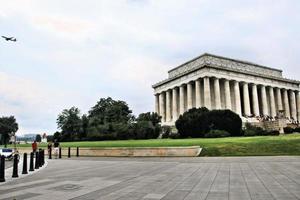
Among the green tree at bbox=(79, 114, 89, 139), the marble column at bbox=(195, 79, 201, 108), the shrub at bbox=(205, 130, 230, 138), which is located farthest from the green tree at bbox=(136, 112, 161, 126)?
the shrub at bbox=(205, 130, 230, 138)

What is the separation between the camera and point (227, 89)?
8112 centimetres

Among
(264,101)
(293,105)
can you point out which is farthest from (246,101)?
(293,105)

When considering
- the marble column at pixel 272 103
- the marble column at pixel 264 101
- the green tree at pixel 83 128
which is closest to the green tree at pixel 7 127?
the green tree at pixel 83 128

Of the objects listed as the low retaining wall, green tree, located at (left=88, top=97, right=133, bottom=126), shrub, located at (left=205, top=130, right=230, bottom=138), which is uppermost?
green tree, located at (left=88, top=97, right=133, bottom=126)

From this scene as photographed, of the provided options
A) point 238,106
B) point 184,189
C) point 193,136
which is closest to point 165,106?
point 238,106

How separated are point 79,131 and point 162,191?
70.3m

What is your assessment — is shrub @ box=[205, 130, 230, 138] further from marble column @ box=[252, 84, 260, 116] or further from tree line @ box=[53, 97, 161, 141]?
marble column @ box=[252, 84, 260, 116]

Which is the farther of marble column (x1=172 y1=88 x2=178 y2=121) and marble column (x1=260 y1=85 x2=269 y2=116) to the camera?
marble column (x1=172 y1=88 x2=178 y2=121)

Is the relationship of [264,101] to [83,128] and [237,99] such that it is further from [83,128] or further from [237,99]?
[83,128]

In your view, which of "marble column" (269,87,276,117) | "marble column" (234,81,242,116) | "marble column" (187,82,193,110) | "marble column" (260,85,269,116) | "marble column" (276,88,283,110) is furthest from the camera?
"marble column" (276,88,283,110)

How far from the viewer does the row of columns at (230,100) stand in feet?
259

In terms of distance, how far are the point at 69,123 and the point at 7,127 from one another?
1847 inches

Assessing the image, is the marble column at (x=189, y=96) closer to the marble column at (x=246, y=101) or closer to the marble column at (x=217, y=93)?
the marble column at (x=217, y=93)

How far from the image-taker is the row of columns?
79062 mm
